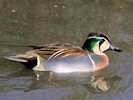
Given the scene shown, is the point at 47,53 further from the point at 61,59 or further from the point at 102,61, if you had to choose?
the point at 102,61

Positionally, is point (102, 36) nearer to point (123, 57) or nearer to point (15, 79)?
point (123, 57)

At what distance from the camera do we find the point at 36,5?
35.7ft

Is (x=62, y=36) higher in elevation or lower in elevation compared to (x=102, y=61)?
lower

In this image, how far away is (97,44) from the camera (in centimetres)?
835

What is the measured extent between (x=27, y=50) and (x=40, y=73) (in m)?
0.80

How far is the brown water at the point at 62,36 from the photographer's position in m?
7.32

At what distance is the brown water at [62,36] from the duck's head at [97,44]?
0.28 metres

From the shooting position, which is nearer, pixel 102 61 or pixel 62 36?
pixel 102 61

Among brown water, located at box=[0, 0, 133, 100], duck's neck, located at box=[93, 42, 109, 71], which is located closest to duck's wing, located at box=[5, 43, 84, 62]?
brown water, located at box=[0, 0, 133, 100]

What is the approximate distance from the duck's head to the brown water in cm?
28

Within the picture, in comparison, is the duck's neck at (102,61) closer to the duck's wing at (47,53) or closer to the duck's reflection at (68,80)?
the duck's reflection at (68,80)

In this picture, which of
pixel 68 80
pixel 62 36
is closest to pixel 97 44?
pixel 68 80

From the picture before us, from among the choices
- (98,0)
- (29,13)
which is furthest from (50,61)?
(98,0)

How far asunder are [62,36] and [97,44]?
1.14 m
